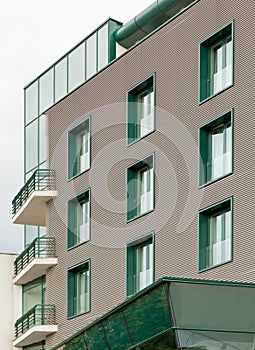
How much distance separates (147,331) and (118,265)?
40.9ft


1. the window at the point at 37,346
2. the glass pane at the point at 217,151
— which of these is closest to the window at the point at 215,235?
the glass pane at the point at 217,151

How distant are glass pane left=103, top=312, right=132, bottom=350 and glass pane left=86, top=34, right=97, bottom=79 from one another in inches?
658

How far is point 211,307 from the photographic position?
3111 centimetres

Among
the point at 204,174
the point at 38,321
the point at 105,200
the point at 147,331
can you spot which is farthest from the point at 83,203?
the point at 147,331

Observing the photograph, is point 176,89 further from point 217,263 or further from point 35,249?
point 35,249

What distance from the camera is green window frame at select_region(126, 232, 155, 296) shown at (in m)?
42.5

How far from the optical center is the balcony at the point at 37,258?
1967 inches

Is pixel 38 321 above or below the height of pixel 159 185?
below

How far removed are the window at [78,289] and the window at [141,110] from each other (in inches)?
228

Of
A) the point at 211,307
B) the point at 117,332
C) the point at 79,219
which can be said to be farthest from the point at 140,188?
the point at 211,307

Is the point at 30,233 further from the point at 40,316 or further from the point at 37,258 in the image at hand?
the point at 40,316

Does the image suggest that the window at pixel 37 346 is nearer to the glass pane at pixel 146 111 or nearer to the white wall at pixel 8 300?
the white wall at pixel 8 300

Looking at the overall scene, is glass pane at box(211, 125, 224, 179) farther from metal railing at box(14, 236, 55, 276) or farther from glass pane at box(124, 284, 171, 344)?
metal railing at box(14, 236, 55, 276)

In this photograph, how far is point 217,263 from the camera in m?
38.1
